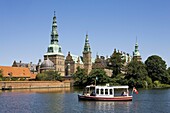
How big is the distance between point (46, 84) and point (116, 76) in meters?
22.0

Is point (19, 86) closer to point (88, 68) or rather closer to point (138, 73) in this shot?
point (138, 73)

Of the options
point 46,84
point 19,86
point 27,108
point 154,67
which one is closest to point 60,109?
point 27,108

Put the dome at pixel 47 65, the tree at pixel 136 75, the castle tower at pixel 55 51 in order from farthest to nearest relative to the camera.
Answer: the castle tower at pixel 55 51 < the dome at pixel 47 65 < the tree at pixel 136 75

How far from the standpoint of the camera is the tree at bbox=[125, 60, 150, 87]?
318 feet

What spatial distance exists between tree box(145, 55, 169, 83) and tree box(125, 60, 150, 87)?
9.87 meters

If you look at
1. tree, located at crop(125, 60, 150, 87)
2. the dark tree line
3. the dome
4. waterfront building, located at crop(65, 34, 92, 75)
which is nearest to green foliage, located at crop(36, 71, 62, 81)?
the dark tree line

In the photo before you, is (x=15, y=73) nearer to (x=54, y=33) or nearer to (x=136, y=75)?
(x=54, y=33)

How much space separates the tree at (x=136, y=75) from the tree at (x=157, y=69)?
32.4 ft

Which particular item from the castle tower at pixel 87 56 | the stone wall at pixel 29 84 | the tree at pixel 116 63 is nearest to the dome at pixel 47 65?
the stone wall at pixel 29 84

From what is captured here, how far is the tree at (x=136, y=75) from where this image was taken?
96.9 metres

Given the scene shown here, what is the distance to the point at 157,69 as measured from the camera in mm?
109625

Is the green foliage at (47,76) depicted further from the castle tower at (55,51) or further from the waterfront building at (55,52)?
the castle tower at (55,51)

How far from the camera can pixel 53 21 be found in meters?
132

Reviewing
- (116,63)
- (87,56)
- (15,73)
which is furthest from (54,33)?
(116,63)
